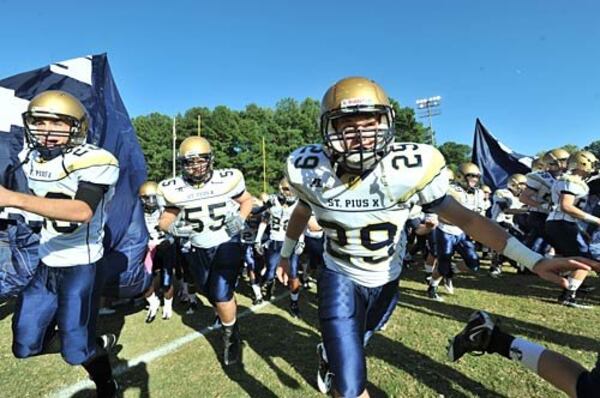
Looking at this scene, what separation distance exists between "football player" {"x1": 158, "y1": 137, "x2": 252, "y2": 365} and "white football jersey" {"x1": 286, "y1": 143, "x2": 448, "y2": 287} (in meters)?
1.72

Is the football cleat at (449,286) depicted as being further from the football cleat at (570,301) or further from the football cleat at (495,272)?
the football cleat at (495,272)

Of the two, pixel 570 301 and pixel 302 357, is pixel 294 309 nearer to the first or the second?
pixel 302 357

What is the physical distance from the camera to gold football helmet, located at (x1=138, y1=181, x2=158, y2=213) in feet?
21.0

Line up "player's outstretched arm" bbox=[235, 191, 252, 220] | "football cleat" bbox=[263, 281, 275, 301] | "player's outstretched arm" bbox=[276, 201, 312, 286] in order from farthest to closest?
"football cleat" bbox=[263, 281, 275, 301]
"player's outstretched arm" bbox=[235, 191, 252, 220]
"player's outstretched arm" bbox=[276, 201, 312, 286]

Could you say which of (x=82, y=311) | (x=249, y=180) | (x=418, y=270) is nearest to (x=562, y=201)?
(x=418, y=270)

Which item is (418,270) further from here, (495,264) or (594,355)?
(594,355)

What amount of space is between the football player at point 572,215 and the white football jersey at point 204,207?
399cm

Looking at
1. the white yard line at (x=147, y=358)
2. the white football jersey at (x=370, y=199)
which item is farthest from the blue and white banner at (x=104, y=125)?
the white football jersey at (x=370, y=199)

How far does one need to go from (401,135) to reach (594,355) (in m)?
37.1

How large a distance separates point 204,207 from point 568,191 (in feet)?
13.9

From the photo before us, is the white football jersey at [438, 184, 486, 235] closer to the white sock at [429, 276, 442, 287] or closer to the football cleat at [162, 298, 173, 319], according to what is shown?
the white sock at [429, 276, 442, 287]

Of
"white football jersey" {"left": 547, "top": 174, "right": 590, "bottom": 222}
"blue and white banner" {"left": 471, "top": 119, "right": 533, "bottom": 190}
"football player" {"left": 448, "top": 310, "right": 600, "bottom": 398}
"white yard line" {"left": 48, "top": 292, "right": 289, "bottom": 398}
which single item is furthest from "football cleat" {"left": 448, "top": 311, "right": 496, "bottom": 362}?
"blue and white banner" {"left": 471, "top": 119, "right": 533, "bottom": 190}

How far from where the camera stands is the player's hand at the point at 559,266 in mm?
1754

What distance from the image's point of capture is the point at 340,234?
2.32 meters
